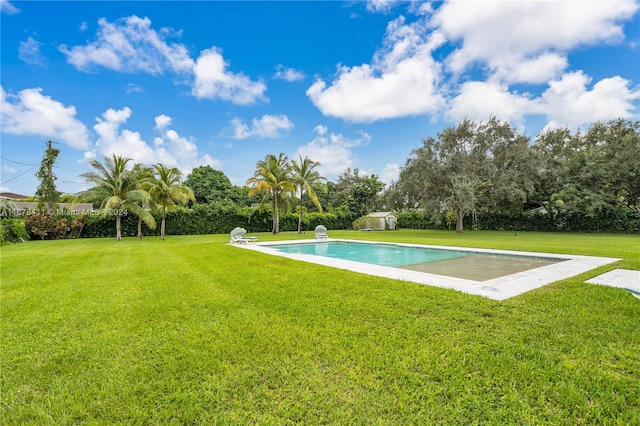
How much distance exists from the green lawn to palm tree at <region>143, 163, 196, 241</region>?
47.2 ft

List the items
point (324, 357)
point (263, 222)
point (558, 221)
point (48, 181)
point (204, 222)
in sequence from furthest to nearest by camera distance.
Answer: point (263, 222), point (558, 221), point (204, 222), point (48, 181), point (324, 357)

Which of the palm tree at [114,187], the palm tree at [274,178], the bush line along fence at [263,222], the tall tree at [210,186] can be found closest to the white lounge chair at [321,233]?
the palm tree at [274,178]

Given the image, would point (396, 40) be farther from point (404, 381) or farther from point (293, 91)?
point (404, 381)

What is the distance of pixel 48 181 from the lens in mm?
22625

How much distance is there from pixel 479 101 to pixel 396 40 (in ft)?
28.6

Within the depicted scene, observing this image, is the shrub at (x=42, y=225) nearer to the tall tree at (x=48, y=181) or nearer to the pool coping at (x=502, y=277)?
the tall tree at (x=48, y=181)

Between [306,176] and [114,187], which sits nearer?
[114,187]

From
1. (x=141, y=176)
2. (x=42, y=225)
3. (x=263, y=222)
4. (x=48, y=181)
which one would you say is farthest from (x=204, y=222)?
(x=48, y=181)

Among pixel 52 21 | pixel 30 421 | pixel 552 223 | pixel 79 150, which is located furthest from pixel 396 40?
pixel 79 150

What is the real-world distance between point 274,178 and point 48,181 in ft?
57.3

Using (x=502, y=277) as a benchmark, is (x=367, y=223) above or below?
above

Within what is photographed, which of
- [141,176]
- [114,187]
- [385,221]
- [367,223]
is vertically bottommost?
[367,223]

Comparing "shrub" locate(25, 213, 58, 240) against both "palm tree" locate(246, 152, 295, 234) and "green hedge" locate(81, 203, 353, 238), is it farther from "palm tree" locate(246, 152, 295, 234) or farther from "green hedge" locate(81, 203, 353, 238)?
"palm tree" locate(246, 152, 295, 234)

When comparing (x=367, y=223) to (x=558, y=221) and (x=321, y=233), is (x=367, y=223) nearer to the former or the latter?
(x=321, y=233)
